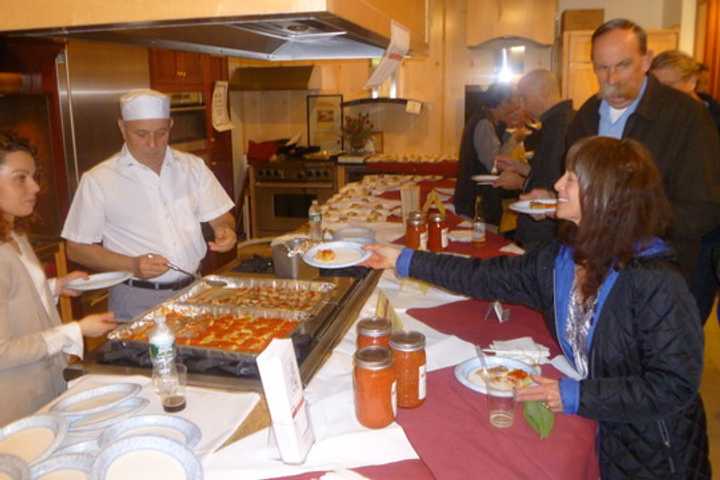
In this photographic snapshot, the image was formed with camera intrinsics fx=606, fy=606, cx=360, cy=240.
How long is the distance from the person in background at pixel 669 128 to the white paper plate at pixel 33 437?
88.4 inches

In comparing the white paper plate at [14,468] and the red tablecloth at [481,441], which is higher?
the white paper plate at [14,468]

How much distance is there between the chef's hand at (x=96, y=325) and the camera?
1.81 metres

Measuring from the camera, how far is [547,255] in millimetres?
1828

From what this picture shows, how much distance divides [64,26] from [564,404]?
1.38 metres

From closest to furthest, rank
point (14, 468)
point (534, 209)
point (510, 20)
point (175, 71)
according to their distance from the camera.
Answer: point (14, 468) < point (534, 209) < point (175, 71) < point (510, 20)

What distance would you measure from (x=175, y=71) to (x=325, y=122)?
2.55 m

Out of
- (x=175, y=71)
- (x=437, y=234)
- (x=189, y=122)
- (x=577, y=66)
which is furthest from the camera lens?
(x=577, y=66)

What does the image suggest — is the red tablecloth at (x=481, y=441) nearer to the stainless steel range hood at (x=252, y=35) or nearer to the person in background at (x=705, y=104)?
the stainless steel range hood at (x=252, y=35)

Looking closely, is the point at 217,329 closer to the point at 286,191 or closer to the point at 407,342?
the point at 407,342

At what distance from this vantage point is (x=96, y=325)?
1825 millimetres

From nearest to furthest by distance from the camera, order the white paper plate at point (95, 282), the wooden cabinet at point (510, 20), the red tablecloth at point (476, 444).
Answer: the red tablecloth at point (476, 444) → the white paper plate at point (95, 282) → the wooden cabinet at point (510, 20)

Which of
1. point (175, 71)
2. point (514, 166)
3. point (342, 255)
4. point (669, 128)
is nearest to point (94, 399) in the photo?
point (342, 255)

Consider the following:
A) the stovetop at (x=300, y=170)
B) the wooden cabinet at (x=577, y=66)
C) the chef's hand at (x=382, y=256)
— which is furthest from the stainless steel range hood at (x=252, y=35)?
the wooden cabinet at (x=577, y=66)

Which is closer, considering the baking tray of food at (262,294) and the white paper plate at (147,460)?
the white paper plate at (147,460)
